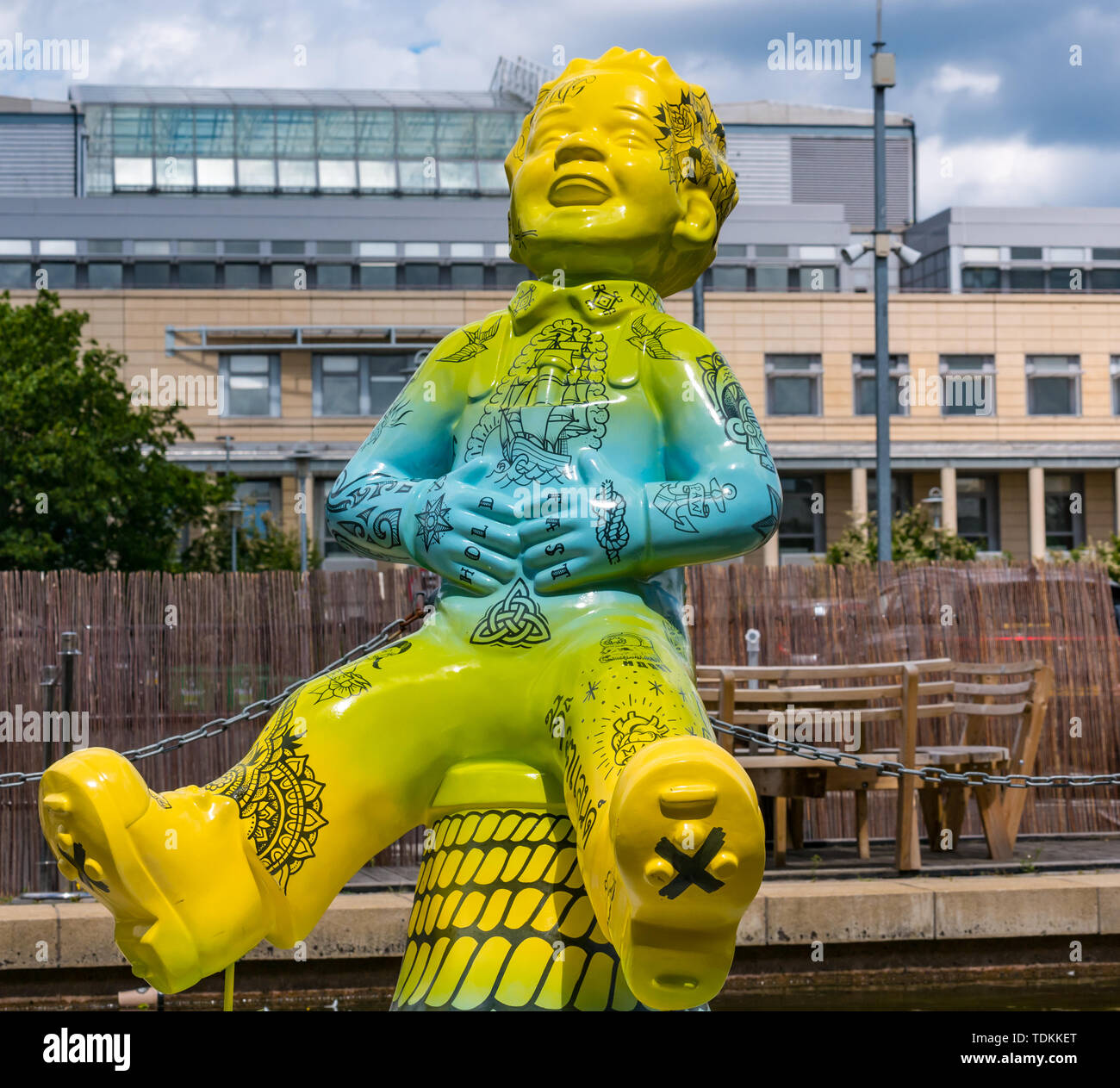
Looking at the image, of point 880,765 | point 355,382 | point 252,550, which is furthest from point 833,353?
point 880,765

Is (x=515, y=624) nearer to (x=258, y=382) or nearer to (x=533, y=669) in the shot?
(x=533, y=669)

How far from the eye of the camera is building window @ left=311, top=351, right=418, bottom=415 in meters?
46.5

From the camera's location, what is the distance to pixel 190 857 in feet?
8.43

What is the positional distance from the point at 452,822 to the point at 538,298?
3.85 feet

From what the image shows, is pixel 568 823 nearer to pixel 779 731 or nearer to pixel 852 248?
pixel 779 731

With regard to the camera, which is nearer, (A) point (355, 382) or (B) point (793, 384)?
(A) point (355, 382)

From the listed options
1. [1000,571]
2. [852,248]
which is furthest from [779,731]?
[852,248]

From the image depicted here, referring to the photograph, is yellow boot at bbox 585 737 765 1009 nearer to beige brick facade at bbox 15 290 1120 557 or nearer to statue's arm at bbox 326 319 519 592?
statue's arm at bbox 326 319 519 592

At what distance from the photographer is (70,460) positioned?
25.7 meters

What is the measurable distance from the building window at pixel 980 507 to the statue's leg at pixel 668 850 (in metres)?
47.6

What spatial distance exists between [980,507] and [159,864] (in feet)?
159

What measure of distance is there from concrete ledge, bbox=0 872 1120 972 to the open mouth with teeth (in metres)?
3.58

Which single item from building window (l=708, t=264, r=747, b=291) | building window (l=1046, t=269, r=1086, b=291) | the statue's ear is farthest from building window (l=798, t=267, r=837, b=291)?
the statue's ear

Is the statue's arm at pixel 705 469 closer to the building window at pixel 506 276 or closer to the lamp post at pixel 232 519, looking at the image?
the lamp post at pixel 232 519
